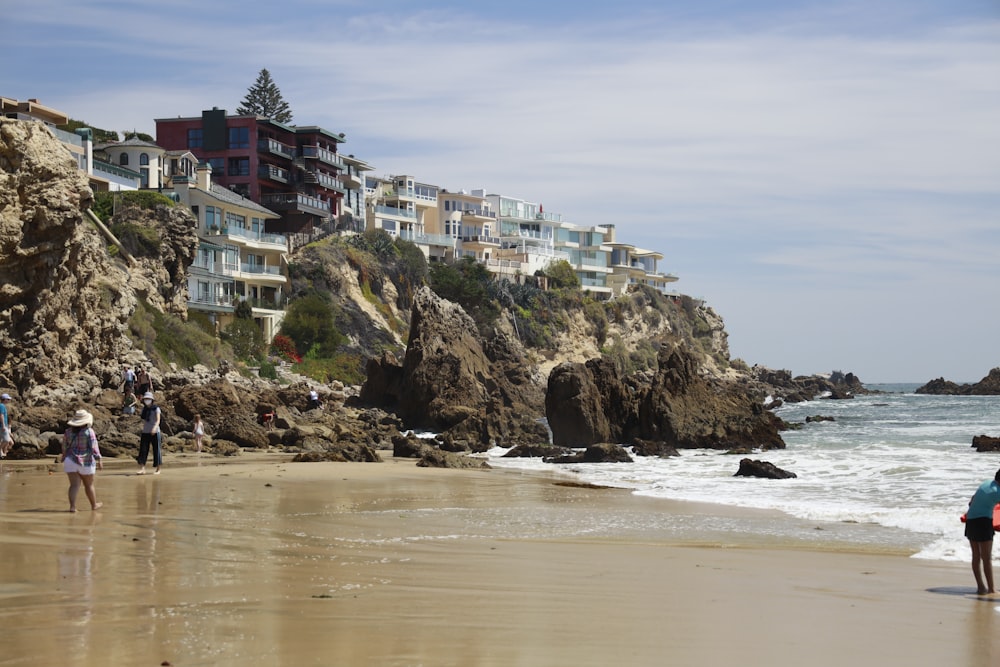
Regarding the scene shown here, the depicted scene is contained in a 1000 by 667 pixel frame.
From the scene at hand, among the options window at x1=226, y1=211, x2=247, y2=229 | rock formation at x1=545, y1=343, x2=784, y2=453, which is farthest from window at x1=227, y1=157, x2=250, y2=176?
rock formation at x1=545, y1=343, x2=784, y2=453

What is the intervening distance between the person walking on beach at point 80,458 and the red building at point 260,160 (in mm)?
60294

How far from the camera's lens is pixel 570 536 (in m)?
13.3

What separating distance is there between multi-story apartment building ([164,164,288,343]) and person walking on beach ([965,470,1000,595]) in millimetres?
49312

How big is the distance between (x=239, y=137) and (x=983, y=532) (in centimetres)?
6856

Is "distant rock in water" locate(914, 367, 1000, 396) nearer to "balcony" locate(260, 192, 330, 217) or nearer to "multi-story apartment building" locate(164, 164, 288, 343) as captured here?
"balcony" locate(260, 192, 330, 217)

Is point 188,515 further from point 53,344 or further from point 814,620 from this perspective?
point 53,344

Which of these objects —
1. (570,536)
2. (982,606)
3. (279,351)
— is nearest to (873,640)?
(982,606)

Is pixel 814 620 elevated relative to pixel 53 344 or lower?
lower

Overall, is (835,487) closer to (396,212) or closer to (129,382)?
(129,382)

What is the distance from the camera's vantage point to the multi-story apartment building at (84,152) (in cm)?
5406

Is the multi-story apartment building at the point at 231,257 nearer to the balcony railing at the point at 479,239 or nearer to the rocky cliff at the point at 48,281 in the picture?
the rocky cliff at the point at 48,281

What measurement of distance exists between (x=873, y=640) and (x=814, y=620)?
0.68 m

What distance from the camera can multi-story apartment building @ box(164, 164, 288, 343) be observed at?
58062mm

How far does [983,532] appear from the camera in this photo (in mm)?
10375
